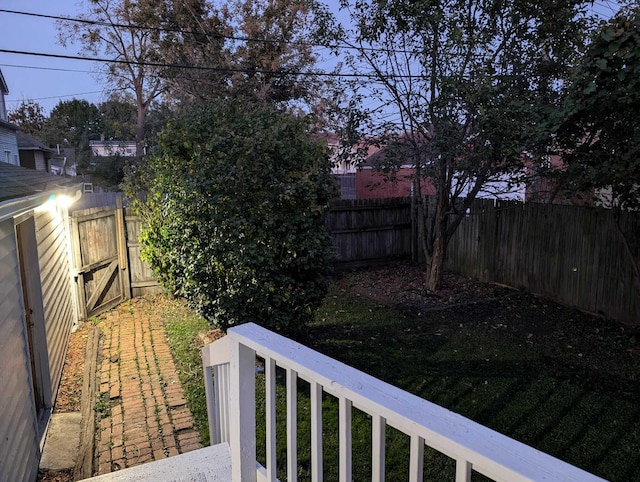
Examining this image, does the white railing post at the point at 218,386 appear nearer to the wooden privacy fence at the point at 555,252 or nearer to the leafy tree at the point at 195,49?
the wooden privacy fence at the point at 555,252

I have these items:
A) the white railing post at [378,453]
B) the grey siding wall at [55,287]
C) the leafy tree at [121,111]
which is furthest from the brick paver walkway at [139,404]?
the leafy tree at [121,111]

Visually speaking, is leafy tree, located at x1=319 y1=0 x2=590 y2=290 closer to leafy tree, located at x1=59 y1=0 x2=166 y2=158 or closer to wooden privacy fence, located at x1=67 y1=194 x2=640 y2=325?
wooden privacy fence, located at x1=67 y1=194 x2=640 y2=325

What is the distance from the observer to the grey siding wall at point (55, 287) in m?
4.57

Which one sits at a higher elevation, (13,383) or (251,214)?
(251,214)

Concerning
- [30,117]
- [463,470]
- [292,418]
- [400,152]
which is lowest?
[292,418]

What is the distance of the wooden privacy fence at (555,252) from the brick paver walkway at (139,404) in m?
5.62

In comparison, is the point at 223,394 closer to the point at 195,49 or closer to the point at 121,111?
the point at 195,49

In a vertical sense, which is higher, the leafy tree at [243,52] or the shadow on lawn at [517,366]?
the leafy tree at [243,52]

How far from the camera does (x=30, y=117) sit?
31.9 m

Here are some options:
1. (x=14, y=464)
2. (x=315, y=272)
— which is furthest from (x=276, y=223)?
(x=14, y=464)

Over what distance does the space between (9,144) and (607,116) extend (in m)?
18.5

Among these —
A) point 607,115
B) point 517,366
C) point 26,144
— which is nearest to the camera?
point 607,115

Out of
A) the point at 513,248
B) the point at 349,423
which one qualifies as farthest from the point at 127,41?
the point at 349,423

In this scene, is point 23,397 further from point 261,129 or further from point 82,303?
point 82,303
